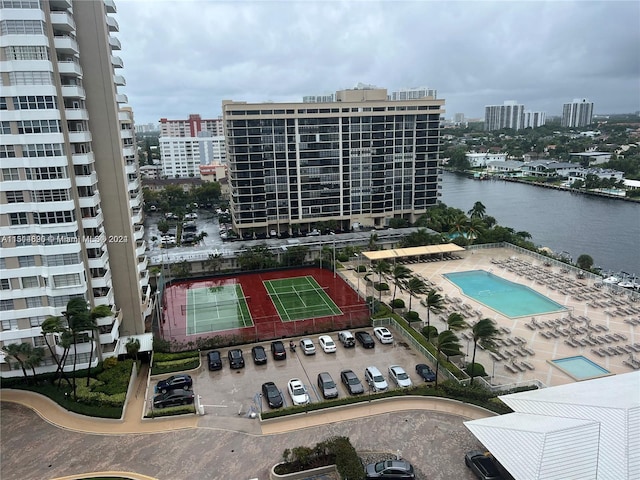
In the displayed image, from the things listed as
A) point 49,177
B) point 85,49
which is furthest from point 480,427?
point 85,49

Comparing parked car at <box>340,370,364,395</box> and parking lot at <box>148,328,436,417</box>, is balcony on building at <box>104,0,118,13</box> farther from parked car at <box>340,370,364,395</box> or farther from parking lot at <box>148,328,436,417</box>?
parked car at <box>340,370,364,395</box>

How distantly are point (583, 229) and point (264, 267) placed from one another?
53387 mm

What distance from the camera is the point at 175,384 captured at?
27.4m

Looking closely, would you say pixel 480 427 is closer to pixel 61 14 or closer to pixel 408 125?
pixel 61 14

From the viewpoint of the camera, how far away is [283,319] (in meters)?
38.3

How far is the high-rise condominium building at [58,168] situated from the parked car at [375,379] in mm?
16263

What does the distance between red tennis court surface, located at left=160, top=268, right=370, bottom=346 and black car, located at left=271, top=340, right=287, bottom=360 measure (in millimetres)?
2014

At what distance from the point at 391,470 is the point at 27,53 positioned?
2762 cm

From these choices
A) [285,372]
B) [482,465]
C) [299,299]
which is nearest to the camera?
[482,465]

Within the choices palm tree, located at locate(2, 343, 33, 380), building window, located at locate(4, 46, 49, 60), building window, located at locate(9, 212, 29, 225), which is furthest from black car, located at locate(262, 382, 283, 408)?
building window, located at locate(4, 46, 49, 60)

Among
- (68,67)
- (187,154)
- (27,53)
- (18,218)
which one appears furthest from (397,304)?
(187,154)

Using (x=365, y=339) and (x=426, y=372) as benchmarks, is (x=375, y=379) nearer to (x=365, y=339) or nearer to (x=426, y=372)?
(x=426, y=372)

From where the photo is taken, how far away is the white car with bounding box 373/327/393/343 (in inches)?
1310

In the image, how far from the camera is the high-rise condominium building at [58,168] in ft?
80.7
